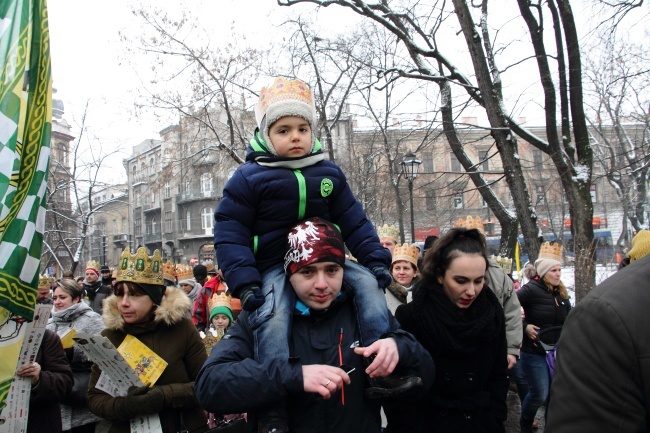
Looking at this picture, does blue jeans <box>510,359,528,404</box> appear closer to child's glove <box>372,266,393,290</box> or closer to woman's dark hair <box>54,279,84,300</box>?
child's glove <box>372,266,393,290</box>

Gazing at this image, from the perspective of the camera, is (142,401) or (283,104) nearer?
(283,104)

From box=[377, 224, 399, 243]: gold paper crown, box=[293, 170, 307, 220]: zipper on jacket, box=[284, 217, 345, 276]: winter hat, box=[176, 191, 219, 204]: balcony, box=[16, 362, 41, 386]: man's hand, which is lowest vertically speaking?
box=[16, 362, 41, 386]: man's hand

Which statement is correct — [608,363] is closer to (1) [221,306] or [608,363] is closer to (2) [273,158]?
(2) [273,158]

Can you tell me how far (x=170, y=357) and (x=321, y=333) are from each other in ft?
4.98

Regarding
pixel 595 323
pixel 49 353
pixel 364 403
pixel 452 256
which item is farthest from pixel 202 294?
pixel 595 323

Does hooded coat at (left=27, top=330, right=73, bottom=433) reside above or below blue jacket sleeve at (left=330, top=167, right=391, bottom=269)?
below

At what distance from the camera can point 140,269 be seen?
3.45m

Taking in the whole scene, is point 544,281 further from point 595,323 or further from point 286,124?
point 595,323

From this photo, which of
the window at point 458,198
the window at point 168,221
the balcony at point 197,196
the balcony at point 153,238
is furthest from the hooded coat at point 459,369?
the balcony at point 153,238

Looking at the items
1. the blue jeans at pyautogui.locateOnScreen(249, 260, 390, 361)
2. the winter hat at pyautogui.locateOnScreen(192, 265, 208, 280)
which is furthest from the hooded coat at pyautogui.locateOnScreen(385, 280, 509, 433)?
the winter hat at pyautogui.locateOnScreen(192, 265, 208, 280)

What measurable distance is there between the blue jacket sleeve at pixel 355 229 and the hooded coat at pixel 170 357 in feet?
4.78

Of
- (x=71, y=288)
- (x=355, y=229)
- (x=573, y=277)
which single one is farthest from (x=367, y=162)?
(x=355, y=229)

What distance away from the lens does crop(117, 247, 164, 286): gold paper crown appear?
11.2 feet

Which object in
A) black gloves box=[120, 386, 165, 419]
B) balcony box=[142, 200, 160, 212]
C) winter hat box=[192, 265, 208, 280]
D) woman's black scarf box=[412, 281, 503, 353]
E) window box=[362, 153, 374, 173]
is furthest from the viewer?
balcony box=[142, 200, 160, 212]
